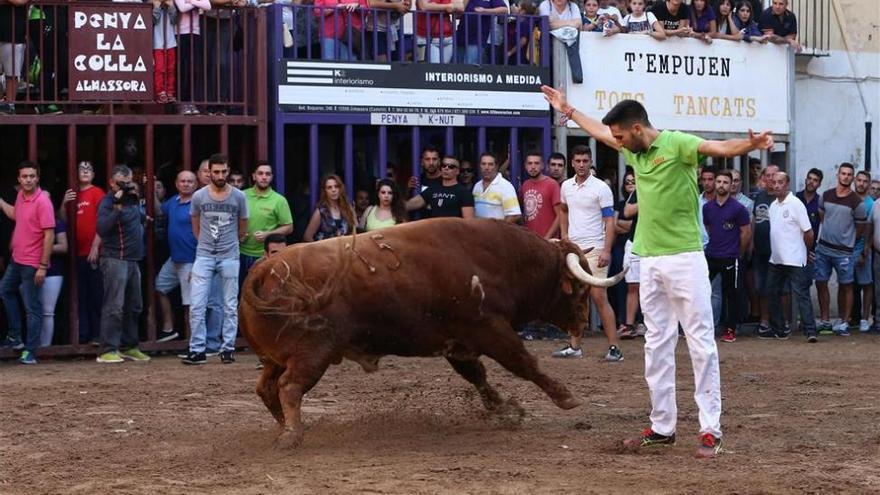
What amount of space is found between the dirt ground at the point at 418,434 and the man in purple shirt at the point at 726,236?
2.59 meters

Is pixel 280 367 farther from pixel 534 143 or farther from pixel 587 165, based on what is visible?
pixel 534 143

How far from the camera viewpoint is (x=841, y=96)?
20078mm

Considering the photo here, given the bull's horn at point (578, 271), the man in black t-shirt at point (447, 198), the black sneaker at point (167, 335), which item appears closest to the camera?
the bull's horn at point (578, 271)

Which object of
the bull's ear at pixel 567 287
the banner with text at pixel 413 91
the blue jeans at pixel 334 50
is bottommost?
the bull's ear at pixel 567 287

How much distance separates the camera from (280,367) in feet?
29.4

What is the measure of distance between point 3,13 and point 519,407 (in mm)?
6855

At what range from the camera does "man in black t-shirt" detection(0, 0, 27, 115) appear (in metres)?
13.6

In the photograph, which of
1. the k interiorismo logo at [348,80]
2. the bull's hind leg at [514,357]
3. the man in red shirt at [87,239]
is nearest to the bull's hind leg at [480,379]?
the bull's hind leg at [514,357]

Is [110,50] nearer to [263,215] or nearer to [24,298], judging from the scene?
[263,215]

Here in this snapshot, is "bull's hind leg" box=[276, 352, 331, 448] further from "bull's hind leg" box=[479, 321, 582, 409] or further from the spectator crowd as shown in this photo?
the spectator crowd

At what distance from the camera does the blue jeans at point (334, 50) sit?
15.0 metres

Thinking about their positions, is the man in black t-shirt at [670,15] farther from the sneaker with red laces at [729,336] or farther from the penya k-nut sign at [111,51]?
the penya k-nut sign at [111,51]

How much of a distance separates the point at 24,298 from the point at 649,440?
704 centimetres

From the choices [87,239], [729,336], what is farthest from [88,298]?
[729,336]
